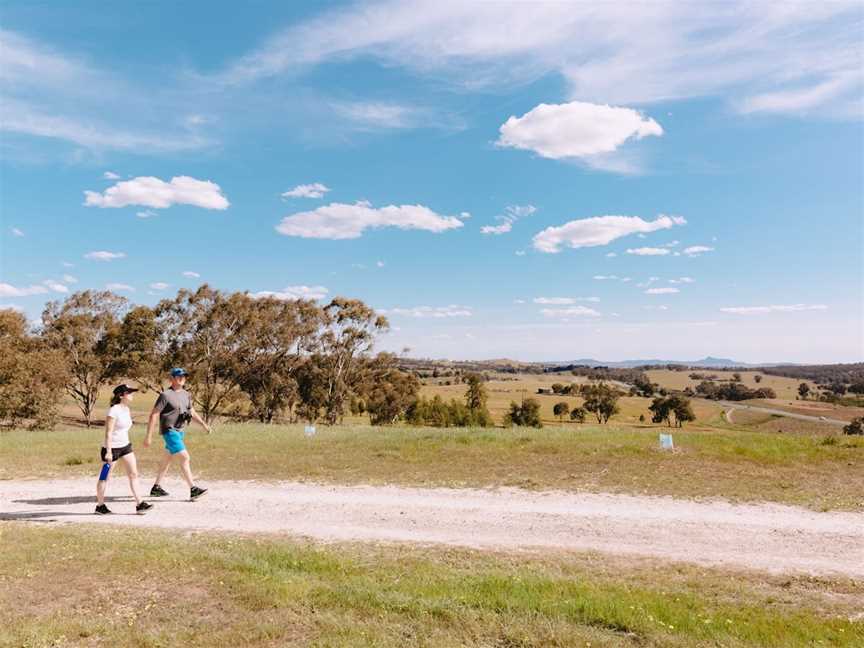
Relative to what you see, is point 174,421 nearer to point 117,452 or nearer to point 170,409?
point 170,409

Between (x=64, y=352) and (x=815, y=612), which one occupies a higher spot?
(x=64, y=352)

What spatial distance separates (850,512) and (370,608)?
951cm

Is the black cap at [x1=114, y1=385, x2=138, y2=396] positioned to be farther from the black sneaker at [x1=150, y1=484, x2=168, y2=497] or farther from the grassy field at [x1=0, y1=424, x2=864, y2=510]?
the grassy field at [x1=0, y1=424, x2=864, y2=510]

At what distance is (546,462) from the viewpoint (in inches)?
629

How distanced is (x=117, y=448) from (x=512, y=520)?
302 inches

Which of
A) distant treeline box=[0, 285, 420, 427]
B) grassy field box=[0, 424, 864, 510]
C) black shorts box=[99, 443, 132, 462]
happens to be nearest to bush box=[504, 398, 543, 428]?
distant treeline box=[0, 285, 420, 427]

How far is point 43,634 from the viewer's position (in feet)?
17.2

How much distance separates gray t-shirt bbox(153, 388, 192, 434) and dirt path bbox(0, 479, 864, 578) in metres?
1.58

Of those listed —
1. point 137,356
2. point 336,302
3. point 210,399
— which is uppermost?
point 336,302

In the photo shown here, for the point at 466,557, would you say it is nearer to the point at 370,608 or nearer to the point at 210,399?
the point at 370,608

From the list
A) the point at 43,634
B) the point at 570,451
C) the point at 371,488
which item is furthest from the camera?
the point at 570,451

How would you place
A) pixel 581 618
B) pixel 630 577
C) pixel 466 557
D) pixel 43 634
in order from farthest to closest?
pixel 466 557
pixel 630 577
pixel 581 618
pixel 43 634

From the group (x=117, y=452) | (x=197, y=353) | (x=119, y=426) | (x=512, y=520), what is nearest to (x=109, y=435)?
(x=119, y=426)

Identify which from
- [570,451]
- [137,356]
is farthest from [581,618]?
[137,356]
